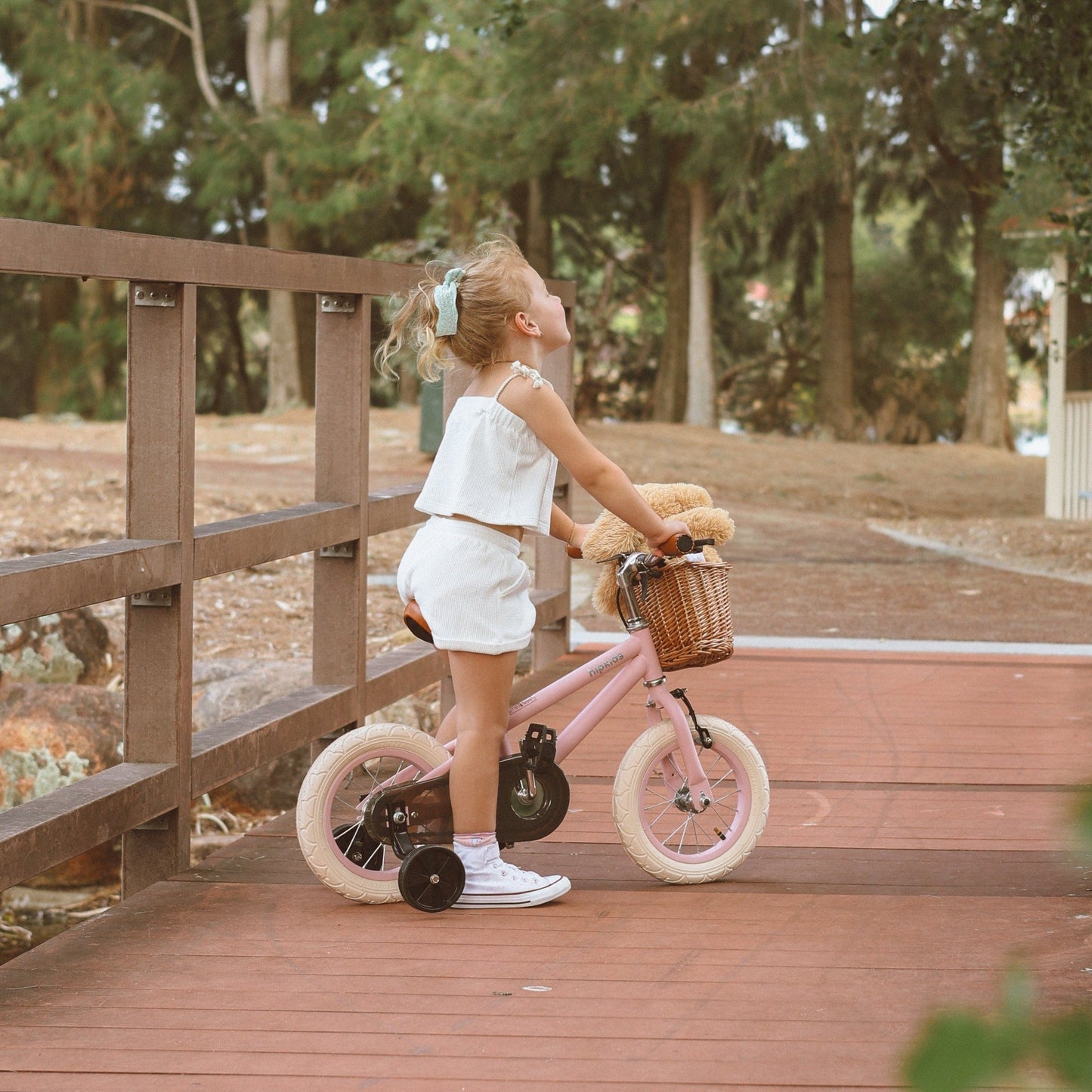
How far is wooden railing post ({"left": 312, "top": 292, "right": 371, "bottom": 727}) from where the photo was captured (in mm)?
4039

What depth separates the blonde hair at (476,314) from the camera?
3145 millimetres

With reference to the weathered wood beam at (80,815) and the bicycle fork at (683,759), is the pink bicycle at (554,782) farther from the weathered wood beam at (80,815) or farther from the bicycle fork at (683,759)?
the weathered wood beam at (80,815)

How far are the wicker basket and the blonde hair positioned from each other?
1.83 feet

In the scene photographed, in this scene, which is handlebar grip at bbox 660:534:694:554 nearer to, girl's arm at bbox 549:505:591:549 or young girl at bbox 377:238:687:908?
young girl at bbox 377:238:687:908

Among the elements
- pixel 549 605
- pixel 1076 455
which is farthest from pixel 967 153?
pixel 549 605

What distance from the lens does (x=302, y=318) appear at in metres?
27.2

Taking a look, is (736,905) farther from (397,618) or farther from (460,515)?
(397,618)

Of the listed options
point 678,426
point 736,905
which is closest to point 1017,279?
point 678,426

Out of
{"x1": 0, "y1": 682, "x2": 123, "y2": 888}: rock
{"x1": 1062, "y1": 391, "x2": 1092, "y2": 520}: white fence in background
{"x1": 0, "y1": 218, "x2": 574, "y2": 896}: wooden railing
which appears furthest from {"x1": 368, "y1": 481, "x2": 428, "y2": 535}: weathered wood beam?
{"x1": 1062, "y1": 391, "x2": 1092, "y2": 520}: white fence in background

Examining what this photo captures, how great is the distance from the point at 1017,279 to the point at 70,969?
2686 cm

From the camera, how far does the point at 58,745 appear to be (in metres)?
5.64

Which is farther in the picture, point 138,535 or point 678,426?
point 678,426

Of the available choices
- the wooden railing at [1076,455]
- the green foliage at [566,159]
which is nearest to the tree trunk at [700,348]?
the green foliage at [566,159]

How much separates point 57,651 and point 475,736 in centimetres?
456
